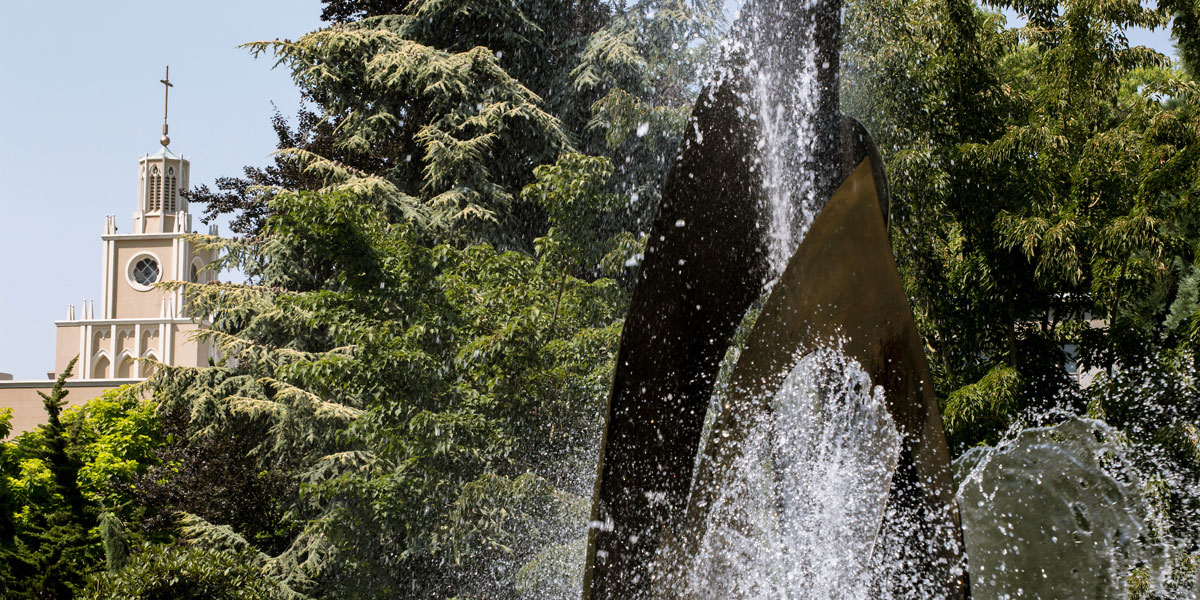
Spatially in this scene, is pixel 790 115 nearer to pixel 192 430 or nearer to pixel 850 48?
pixel 850 48

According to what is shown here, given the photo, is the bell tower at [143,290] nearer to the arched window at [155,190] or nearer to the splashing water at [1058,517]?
the arched window at [155,190]

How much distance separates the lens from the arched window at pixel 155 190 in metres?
63.3

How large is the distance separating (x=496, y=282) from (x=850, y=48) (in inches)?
199

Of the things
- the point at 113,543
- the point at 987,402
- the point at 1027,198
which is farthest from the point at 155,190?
the point at 987,402

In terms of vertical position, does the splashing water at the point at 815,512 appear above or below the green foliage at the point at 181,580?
below

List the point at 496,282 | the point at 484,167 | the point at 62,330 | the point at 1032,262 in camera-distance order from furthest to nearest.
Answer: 1. the point at 62,330
2. the point at 484,167
3. the point at 1032,262
4. the point at 496,282

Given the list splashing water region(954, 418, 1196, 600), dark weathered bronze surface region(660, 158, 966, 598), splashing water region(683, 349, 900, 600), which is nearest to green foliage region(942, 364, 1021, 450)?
splashing water region(954, 418, 1196, 600)

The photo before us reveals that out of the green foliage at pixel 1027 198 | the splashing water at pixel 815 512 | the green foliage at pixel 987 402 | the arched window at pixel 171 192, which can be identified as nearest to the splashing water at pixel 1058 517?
the green foliage at pixel 987 402

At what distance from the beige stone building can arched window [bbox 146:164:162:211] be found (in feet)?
0.19

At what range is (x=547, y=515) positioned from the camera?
9.97 meters

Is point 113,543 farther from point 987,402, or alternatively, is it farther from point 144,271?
point 144,271

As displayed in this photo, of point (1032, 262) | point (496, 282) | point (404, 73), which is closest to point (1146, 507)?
point (1032, 262)

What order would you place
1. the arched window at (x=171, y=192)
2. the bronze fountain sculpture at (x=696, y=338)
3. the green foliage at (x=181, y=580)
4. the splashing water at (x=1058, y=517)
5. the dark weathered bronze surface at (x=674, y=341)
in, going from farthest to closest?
1. the arched window at (x=171, y=192)
2. the green foliage at (x=181, y=580)
3. the splashing water at (x=1058, y=517)
4. the dark weathered bronze surface at (x=674, y=341)
5. the bronze fountain sculpture at (x=696, y=338)

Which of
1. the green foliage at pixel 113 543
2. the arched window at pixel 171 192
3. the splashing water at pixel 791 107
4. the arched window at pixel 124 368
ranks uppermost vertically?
the arched window at pixel 171 192
